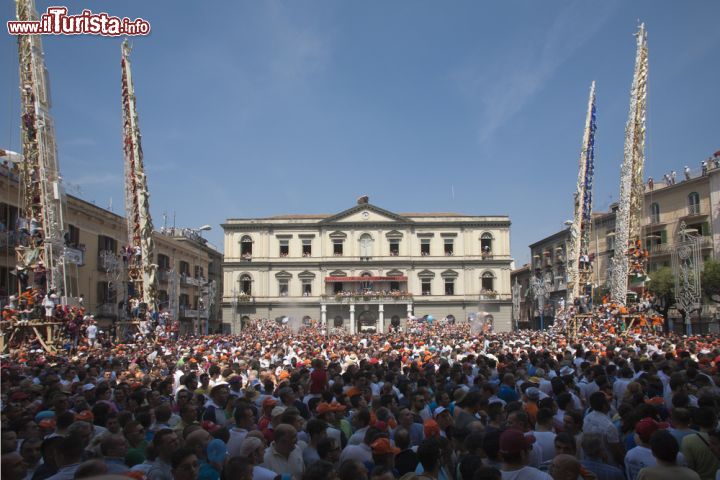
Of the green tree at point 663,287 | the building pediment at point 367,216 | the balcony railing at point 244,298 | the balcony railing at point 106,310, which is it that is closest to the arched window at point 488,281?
the building pediment at point 367,216

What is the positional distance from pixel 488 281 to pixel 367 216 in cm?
1447

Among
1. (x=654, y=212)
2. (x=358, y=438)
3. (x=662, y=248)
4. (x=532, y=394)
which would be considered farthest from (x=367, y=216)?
(x=358, y=438)

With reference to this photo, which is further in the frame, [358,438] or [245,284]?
[245,284]

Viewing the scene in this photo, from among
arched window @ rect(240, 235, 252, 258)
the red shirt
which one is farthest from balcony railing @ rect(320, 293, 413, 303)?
the red shirt

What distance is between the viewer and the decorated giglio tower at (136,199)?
86.4ft

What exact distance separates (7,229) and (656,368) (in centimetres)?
2702

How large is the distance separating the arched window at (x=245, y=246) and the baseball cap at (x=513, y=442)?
5760 centimetres

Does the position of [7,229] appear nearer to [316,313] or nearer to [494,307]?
[316,313]

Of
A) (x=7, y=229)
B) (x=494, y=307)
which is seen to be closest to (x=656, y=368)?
(x=7, y=229)

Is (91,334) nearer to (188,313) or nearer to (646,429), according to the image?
(646,429)

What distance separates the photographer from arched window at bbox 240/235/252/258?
60750mm

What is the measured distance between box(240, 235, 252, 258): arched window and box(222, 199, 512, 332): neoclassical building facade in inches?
4.1

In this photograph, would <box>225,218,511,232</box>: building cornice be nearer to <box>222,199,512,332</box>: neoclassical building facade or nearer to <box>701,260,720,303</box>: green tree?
<box>222,199,512,332</box>: neoclassical building facade

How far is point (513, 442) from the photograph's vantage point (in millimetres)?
4340
